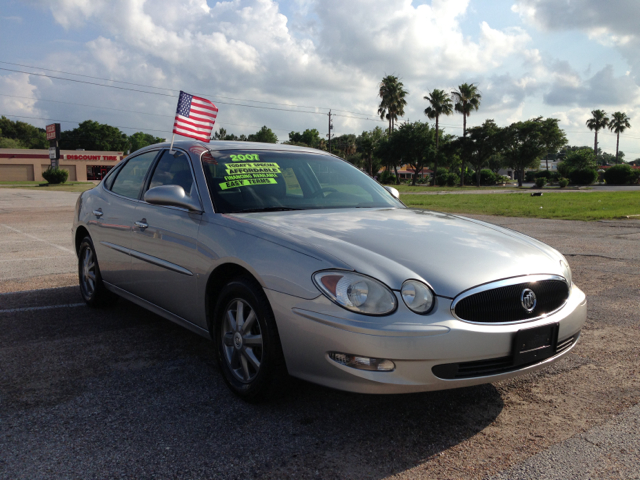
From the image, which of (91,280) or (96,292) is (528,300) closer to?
(96,292)

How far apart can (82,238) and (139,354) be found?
7.00 ft

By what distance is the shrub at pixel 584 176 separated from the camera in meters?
60.8

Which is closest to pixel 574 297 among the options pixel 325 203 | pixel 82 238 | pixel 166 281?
pixel 325 203

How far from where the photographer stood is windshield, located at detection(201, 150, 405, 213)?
3.58 meters

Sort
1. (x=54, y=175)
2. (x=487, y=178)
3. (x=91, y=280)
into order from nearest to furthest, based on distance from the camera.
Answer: (x=91, y=280) → (x=54, y=175) → (x=487, y=178)

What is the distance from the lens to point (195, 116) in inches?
221

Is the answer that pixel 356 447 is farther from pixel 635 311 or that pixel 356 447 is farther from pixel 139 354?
pixel 635 311

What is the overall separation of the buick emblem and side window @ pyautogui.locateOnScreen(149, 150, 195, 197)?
7.27 ft

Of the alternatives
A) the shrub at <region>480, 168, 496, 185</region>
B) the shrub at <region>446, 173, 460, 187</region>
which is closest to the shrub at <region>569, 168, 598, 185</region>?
the shrub at <region>480, 168, 496, 185</region>

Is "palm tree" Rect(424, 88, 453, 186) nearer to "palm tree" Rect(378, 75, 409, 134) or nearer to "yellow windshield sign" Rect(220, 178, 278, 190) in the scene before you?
"palm tree" Rect(378, 75, 409, 134)

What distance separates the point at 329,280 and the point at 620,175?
69333 mm

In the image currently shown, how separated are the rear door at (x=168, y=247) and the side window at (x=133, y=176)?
0.65 feet

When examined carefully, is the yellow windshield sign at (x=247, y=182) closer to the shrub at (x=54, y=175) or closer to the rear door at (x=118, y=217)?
the rear door at (x=118, y=217)

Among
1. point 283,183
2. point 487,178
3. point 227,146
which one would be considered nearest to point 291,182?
→ point 283,183
